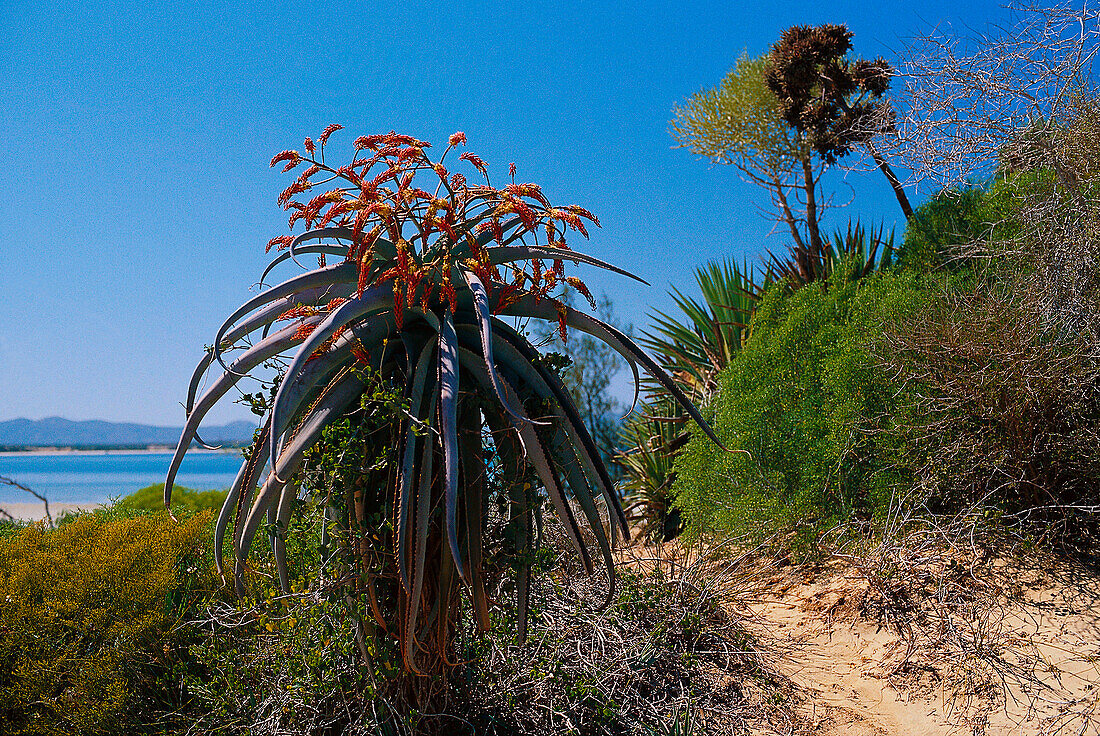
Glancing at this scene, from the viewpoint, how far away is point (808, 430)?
230 inches

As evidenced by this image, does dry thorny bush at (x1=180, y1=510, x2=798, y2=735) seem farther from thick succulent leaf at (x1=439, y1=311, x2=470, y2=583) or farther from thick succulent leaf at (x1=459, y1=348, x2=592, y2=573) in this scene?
thick succulent leaf at (x1=439, y1=311, x2=470, y2=583)

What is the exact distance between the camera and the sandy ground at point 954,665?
365 cm

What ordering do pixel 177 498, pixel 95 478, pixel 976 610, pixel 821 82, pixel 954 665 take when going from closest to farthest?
pixel 954 665 → pixel 976 610 → pixel 177 498 → pixel 821 82 → pixel 95 478

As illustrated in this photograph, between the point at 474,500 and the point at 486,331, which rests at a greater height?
the point at 486,331

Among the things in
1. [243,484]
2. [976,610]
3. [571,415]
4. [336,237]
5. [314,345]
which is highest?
[336,237]

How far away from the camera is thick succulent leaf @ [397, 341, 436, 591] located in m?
2.43

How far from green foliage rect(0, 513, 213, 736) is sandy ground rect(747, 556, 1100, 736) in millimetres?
3444

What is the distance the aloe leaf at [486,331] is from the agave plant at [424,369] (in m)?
0.01

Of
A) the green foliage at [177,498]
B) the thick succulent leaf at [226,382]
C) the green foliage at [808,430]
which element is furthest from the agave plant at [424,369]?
the green foliage at [177,498]

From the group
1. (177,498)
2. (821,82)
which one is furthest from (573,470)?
(821,82)

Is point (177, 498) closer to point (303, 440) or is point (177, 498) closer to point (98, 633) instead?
point (98, 633)

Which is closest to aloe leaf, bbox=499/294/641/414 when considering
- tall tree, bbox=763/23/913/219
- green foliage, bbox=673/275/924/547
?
green foliage, bbox=673/275/924/547

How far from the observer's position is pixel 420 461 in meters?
2.74

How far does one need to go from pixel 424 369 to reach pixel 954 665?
3.53 m
